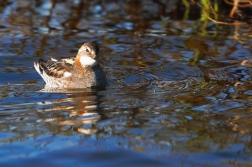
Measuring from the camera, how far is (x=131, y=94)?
9539 mm

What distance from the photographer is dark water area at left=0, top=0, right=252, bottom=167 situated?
22.3 ft

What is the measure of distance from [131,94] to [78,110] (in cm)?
124

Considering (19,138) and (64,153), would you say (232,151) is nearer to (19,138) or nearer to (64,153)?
(64,153)

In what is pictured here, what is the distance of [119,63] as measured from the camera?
11883 millimetres

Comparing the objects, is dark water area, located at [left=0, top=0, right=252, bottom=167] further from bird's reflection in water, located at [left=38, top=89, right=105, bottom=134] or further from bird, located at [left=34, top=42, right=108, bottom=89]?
bird, located at [left=34, top=42, right=108, bottom=89]

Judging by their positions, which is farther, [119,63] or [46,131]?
[119,63]

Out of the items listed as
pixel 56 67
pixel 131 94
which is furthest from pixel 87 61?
pixel 131 94

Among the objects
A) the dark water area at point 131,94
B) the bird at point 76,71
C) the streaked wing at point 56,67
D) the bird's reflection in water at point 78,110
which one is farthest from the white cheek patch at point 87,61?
the bird's reflection in water at point 78,110

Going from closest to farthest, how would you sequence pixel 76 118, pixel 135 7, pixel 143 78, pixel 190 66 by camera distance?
1. pixel 76 118
2. pixel 143 78
3. pixel 190 66
4. pixel 135 7

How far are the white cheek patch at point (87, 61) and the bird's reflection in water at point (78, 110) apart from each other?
1.07 meters

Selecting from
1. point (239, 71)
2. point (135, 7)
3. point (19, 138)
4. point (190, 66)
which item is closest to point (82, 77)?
point (190, 66)

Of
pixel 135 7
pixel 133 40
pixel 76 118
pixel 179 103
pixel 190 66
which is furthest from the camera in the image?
pixel 135 7

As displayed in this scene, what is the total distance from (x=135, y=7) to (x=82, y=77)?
25.0 feet

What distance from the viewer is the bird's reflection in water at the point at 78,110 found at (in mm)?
7844
